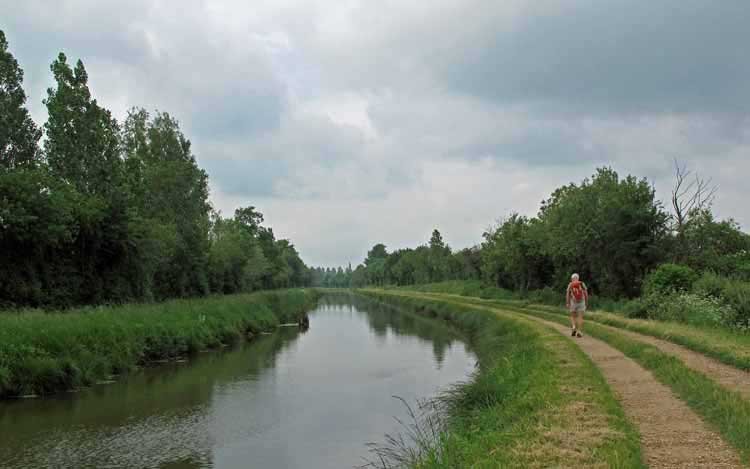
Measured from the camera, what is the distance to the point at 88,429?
14227 mm

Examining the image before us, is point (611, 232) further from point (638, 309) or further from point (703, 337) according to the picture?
point (703, 337)

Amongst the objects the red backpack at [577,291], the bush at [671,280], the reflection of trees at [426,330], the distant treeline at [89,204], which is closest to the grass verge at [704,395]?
the red backpack at [577,291]

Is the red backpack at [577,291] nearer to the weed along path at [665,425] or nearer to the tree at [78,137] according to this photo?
the weed along path at [665,425]

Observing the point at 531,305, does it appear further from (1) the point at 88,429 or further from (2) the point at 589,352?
(1) the point at 88,429

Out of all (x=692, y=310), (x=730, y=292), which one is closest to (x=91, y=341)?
(x=692, y=310)

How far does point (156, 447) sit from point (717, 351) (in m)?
12.5

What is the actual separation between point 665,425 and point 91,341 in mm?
18107

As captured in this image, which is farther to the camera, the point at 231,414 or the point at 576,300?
the point at 576,300

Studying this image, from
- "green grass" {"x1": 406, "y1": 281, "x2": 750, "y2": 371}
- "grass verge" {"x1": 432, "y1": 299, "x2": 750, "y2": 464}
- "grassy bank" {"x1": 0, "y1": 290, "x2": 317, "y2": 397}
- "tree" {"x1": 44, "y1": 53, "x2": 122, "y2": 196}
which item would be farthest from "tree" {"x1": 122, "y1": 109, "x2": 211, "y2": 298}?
"grass verge" {"x1": 432, "y1": 299, "x2": 750, "y2": 464}

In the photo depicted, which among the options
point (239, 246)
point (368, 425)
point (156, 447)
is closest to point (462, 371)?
point (368, 425)

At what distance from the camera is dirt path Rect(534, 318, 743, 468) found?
6949 mm

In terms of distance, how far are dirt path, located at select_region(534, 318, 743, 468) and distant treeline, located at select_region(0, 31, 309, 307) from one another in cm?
2190

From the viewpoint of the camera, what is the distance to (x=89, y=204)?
2920cm

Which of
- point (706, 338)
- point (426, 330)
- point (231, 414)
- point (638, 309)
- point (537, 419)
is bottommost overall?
point (231, 414)
